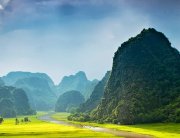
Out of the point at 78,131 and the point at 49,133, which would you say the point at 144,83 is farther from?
the point at 49,133

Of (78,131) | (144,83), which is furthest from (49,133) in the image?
(144,83)

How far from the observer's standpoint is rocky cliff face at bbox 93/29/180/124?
10594cm

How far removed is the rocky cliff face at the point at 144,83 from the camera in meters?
106

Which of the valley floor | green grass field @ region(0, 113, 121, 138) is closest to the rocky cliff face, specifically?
the valley floor

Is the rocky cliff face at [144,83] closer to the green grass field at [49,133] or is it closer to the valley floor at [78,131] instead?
the valley floor at [78,131]

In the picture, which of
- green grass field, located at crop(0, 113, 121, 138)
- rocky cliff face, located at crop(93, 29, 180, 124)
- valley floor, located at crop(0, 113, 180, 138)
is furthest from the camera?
rocky cliff face, located at crop(93, 29, 180, 124)

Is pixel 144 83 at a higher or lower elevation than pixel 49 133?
higher

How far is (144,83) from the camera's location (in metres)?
120

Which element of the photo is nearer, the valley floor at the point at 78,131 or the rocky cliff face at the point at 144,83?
the valley floor at the point at 78,131

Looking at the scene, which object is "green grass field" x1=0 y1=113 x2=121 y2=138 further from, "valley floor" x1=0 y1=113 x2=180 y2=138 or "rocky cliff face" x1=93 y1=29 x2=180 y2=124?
"rocky cliff face" x1=93 y1=29 x2=180 y2=124

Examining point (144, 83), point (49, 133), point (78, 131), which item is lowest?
point (49, 133)

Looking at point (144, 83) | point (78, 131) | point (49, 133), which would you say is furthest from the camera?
point (144, 83)

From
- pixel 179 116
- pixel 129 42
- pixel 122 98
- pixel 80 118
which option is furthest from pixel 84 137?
pixel 129 42

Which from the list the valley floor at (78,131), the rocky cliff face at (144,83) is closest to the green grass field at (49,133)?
the valley floor at (78,131)
